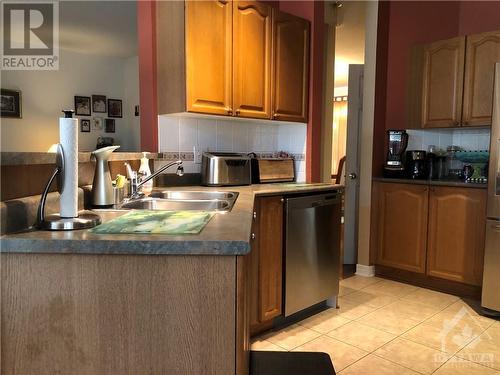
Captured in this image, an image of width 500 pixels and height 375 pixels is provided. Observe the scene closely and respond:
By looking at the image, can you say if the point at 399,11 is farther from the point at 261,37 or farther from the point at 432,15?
the point at 261,37

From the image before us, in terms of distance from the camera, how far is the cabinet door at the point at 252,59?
103 inches

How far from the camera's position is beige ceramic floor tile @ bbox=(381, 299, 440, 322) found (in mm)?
2760

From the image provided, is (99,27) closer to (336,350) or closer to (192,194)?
(192,194)

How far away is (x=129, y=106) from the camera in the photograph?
6.13 metres

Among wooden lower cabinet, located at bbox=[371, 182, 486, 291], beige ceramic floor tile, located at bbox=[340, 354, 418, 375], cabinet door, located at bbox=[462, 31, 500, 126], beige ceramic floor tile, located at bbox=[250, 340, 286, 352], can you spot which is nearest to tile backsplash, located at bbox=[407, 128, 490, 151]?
cabinet door, located at bbox=[462, 31, 500, 126]

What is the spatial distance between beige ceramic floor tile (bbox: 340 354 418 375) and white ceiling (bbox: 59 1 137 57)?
3.72 meters

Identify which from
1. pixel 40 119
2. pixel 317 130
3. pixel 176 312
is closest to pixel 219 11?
pixel 317 130

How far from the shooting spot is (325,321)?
2660mm

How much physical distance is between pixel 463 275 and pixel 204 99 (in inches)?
94.7

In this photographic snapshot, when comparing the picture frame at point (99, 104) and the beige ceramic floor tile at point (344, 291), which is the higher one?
the picture frame at point (99, 104)

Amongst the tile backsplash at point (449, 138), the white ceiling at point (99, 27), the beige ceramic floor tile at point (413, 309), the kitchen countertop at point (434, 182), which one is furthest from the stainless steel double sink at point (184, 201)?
the white ceiling at point (99, 27)

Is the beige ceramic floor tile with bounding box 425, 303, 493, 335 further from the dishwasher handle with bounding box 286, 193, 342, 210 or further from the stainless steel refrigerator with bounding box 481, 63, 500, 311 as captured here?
the dishwasher handle with bounding box 286, 193, 342, 210

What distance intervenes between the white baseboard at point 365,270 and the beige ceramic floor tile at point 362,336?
112 centimetres

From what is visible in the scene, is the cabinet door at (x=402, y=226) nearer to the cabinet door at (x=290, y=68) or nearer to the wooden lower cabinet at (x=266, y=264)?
the cabinet door at (x=290, y=68)
